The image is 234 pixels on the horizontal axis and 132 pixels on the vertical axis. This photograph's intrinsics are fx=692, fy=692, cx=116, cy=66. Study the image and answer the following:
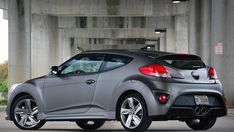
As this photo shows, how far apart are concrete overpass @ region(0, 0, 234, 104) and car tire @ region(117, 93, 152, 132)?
15.6 m

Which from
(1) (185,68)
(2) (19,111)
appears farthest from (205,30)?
(1) (185,68)

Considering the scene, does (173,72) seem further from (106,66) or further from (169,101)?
(106,66)

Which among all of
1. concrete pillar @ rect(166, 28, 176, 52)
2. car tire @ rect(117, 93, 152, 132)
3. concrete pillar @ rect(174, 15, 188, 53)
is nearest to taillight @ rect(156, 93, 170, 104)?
car tire @ rect(117, 93, 152, 132)

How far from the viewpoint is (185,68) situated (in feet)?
37.4

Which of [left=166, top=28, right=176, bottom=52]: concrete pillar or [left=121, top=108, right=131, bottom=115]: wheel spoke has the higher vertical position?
[left=166, top=28, right=176, bottom=52]: concrete pillar

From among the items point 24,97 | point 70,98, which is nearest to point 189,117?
point 70,98

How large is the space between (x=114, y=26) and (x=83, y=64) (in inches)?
1740

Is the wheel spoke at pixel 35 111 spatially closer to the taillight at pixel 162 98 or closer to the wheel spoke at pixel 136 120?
the wheel spoke at pixel 136 120

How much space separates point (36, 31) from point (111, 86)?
36.6 metres

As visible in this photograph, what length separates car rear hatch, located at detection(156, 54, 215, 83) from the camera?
11.2 m

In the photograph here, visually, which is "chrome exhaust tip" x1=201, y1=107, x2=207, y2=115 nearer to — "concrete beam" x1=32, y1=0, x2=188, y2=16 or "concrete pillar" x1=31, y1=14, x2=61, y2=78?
"concrete beam" x1=32, y1=0, x2=188, y2=16

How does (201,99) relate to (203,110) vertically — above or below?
above

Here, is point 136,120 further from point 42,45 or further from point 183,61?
point 42,45

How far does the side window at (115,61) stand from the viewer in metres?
11.6
